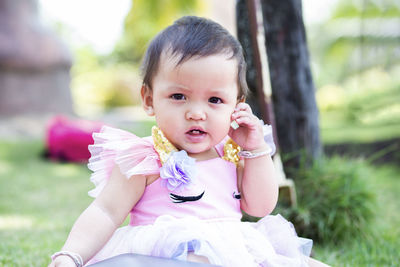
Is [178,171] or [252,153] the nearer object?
[178,171]

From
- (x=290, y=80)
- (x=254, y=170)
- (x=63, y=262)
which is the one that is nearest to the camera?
(x=63, y=262)

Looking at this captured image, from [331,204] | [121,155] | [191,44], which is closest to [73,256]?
[121,155]

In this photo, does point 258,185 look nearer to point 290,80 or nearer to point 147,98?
point 147,98

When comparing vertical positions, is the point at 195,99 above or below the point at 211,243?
above

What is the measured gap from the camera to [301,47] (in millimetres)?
2438

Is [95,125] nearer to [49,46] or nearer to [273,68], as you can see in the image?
[49,46]

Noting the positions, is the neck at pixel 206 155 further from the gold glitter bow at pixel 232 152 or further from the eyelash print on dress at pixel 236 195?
the eyelash print on dress at pixel 236 195

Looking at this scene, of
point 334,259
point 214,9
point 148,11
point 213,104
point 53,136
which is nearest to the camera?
point 213,104

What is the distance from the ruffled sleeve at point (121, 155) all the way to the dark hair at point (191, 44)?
21 centimetres

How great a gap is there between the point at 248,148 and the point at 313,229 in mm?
1178

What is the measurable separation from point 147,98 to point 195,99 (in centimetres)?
21

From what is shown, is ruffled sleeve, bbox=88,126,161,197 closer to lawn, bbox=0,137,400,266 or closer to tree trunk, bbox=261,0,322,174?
lawn, bbox=0,137,400,266

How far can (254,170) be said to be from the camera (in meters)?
1.40

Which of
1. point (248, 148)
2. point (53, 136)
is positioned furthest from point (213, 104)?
point (53, 136)
